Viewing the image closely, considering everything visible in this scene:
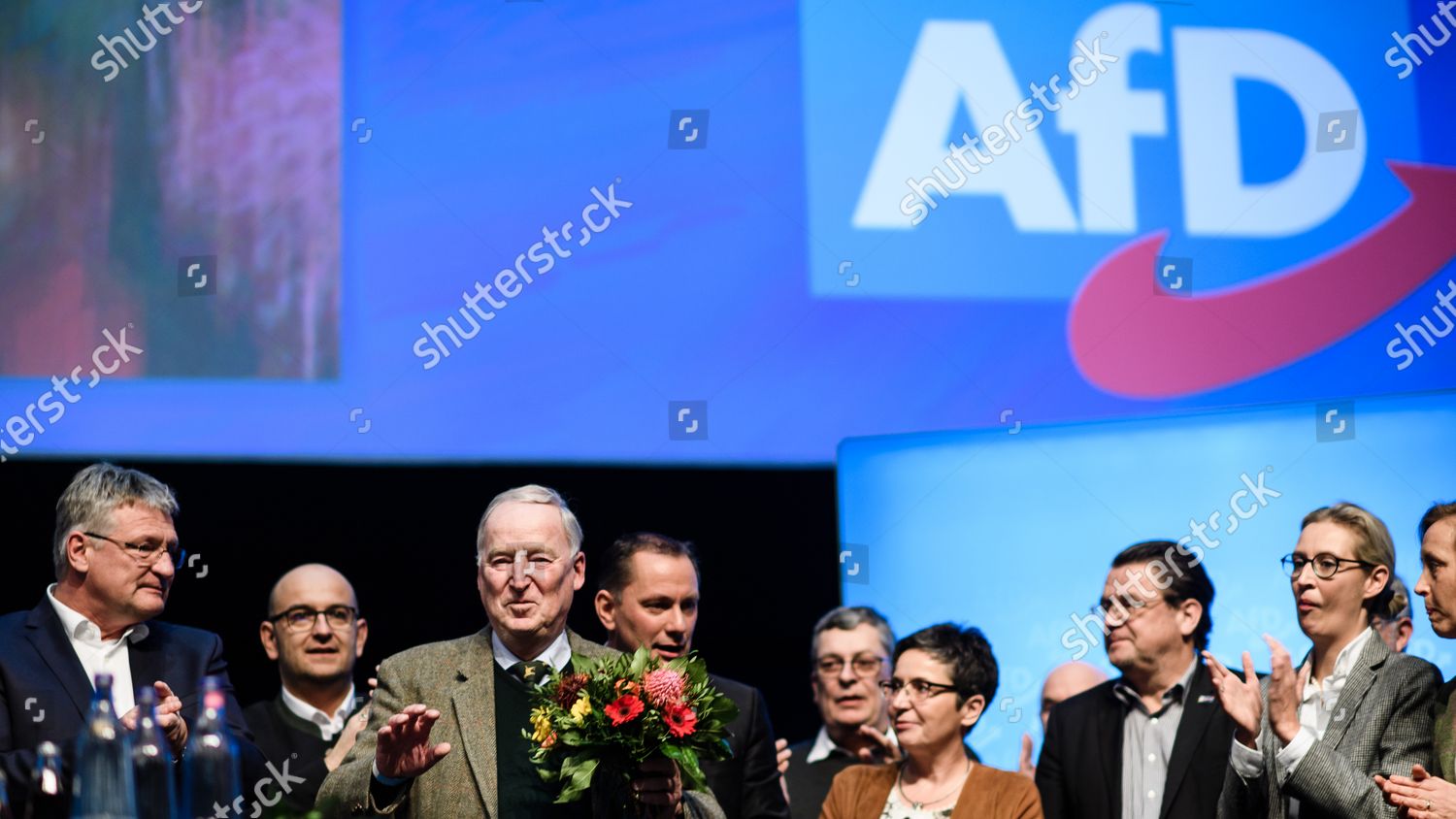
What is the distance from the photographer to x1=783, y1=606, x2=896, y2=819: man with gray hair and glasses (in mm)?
4879

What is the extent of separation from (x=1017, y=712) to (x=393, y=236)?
8.97ft

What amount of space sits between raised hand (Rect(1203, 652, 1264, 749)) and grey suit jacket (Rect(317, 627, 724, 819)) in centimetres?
122

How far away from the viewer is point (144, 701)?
8.64 ft

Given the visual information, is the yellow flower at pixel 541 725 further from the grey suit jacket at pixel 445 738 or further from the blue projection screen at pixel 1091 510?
the blue projection screen at pixel 1091 510

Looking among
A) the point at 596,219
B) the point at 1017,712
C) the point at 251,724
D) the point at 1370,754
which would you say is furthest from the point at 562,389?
the point at 1370,754

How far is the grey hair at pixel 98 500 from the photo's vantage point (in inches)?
149

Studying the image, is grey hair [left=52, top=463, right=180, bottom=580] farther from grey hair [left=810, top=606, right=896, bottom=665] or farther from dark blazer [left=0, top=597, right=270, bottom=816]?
grey hair [left=810, top=606, right=896, bottom=665]

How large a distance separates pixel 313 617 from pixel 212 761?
2.54 meters

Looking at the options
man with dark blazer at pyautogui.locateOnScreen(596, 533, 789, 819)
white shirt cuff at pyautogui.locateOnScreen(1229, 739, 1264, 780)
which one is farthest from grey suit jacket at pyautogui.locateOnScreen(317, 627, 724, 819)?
white shirt cuff at pyautogui.locateOnScreen(1229, 739, 1264, 780)

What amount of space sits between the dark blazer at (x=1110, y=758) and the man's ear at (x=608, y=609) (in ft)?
4.00

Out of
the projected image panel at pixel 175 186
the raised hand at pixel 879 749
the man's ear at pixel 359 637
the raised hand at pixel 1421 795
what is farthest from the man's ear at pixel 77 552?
the raised hand at pixel 1421 795

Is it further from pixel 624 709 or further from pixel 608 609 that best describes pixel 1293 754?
pixel 608 609

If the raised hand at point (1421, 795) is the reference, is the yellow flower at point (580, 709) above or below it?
above

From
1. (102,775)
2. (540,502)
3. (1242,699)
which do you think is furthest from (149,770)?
(1242,699)
